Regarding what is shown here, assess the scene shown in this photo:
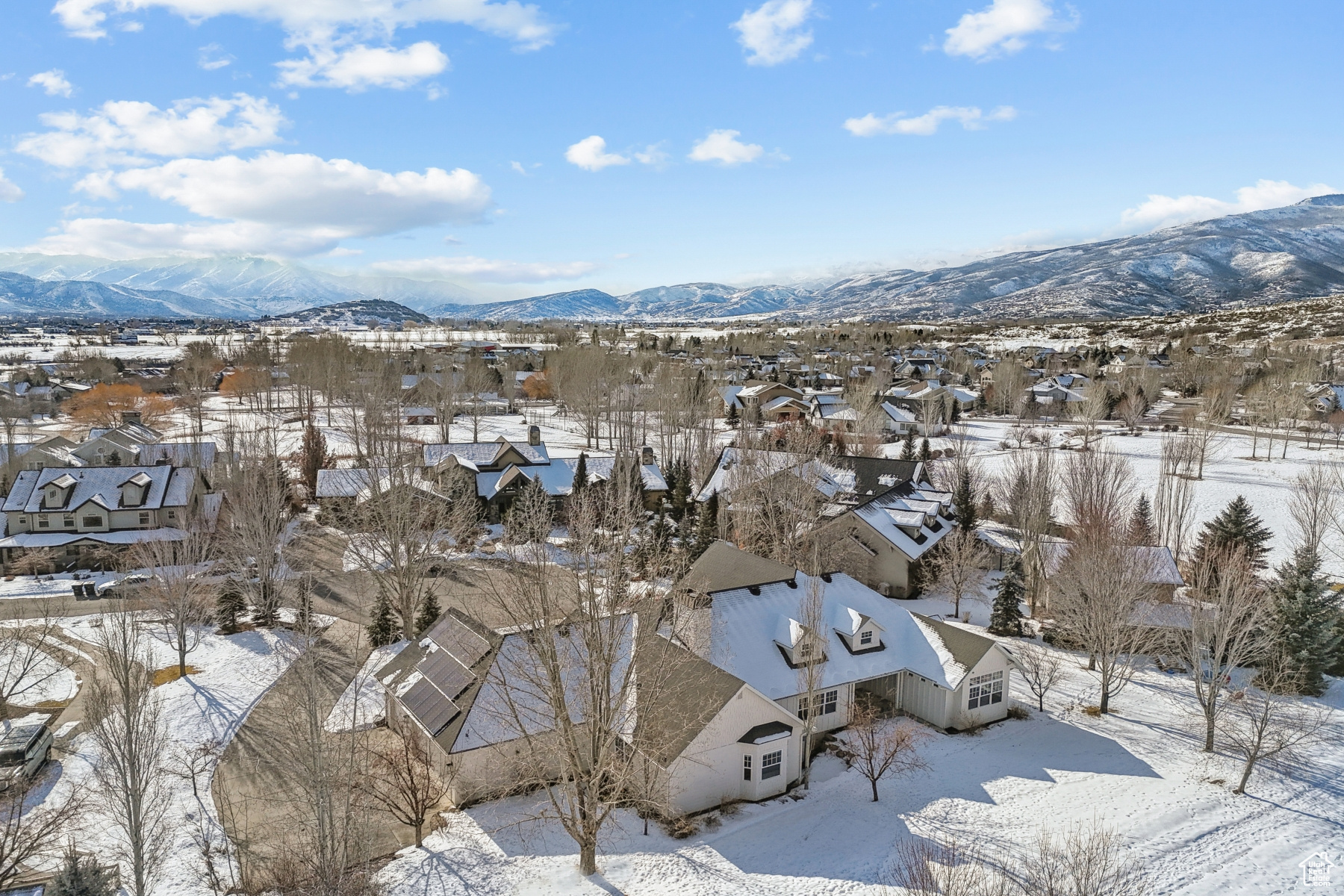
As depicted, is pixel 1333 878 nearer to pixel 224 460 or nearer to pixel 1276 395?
pixel 224 460

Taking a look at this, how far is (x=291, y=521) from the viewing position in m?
48.2

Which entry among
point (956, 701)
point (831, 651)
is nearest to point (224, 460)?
point (831, 651)

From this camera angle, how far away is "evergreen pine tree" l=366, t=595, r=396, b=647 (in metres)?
30.8

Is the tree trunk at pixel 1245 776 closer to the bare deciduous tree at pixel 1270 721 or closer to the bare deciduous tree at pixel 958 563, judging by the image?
the bare deciduous tree at pixel 1270 721

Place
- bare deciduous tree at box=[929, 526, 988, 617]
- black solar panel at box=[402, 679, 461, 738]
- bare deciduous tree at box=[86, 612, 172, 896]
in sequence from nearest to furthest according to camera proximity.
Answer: bare deciduous tree at box=[86, 612, 172, 896] < black solar panel at box=[402, 679, 461, 738] < bare deciduous tree at box=[929, 526, 988, 617]

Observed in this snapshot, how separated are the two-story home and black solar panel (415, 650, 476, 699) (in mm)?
27081

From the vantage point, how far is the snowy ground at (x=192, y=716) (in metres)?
18.4

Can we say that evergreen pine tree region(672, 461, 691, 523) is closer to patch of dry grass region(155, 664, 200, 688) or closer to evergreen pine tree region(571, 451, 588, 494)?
evergreen pine tree region(571, 451, 588, 494)

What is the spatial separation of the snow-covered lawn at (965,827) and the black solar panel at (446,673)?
3.48 meters

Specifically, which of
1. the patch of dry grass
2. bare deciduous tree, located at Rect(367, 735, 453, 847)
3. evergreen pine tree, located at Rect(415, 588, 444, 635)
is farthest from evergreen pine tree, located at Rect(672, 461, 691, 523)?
bare deciduous tree, located at Rect(367, 735, 453, 847)

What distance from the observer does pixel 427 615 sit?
105ft

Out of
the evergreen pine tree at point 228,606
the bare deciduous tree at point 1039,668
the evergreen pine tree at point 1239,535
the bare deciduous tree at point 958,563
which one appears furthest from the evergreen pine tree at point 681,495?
the evergreen pine tree at point 1239,535

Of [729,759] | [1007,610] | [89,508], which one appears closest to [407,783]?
[729,759]

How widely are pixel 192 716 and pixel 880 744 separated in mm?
23382
